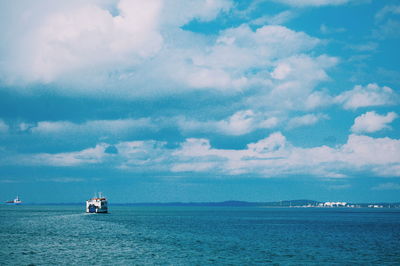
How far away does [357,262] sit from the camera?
209 ft

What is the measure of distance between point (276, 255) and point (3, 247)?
47.0 m

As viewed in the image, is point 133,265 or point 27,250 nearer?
point 133,265

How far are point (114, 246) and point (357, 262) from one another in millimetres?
42423

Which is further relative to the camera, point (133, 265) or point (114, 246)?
point (114, 246)

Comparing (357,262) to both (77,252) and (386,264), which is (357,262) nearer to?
(386,264)

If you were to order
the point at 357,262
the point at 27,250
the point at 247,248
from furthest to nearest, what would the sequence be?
1. the point at 247,248
2. the point at 27,250
3. the point at 357,262

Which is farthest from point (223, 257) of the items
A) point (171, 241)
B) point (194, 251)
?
point (171, 241)

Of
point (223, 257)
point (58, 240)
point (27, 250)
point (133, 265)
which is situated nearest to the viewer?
point (133, 265)

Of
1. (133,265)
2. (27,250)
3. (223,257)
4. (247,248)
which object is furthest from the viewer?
(247,248)

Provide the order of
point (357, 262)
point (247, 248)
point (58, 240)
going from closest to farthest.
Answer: point (357, 262), point (247, 248), point (58, 240)

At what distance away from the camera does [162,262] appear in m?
62.5

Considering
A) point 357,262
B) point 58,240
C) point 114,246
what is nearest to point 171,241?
point 114,246

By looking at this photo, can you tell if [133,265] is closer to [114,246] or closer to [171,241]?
[114,246]

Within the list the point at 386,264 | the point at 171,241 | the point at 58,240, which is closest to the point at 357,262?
the point at 386,264
